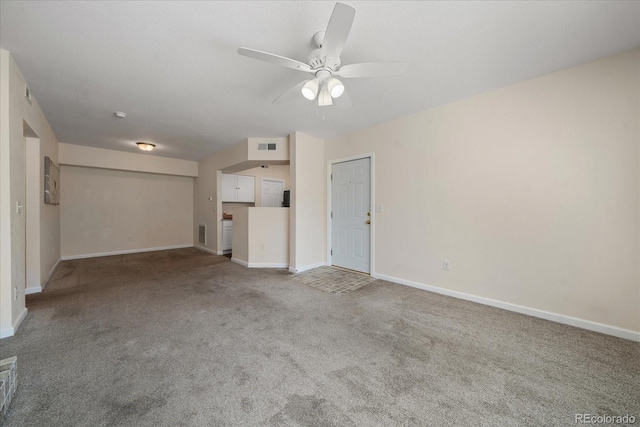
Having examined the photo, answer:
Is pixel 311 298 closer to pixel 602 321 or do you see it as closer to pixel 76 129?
pixel 602 321

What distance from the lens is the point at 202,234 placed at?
21.9 ft

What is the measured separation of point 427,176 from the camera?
11.1 ft

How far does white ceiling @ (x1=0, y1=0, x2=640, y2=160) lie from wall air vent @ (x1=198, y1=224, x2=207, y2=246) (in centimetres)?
367

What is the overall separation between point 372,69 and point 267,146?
3.18m

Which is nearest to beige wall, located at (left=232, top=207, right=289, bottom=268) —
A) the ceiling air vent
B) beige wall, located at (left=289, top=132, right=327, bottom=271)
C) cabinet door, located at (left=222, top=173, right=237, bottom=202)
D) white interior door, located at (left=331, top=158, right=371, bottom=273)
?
beige wall, located at (left=289, top=132, right=327, bottom=271)

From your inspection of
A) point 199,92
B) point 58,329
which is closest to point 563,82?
point 199,92

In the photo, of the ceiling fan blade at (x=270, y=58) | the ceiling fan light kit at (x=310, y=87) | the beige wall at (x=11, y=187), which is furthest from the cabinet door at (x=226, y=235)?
the ceiling fan blade at (x=270, y=58)

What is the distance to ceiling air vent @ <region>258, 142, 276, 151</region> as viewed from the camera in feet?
15.2

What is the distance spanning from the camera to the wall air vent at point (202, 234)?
6.52 meters

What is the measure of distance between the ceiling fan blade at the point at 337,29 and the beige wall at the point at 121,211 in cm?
661

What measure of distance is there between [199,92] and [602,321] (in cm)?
482

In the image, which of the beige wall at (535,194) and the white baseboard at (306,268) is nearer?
the beige wall at (535,194)

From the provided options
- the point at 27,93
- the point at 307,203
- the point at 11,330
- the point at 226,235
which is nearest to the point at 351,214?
the point at 307,203

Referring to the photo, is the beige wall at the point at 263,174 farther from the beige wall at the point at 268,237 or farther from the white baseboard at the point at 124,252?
the white baseboard at the point at 124,252
